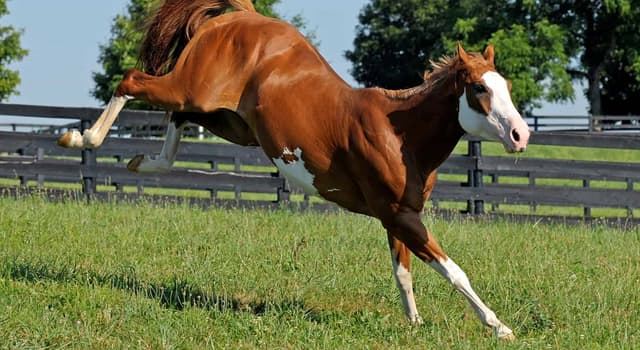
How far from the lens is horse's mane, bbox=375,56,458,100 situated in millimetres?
5870

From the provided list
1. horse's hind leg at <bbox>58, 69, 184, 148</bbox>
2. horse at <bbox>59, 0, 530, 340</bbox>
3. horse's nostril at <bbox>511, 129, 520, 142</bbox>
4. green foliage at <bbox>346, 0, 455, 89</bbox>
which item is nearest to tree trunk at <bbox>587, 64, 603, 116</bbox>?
green foliage at <bbox>346, 0, 455, 89</bbox>

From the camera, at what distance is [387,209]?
5.83 metres

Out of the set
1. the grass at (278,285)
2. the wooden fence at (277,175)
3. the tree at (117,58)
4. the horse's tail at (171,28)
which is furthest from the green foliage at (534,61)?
the horse's tail at (171,28)

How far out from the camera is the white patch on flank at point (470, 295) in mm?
5676

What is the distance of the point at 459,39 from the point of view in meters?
49.1

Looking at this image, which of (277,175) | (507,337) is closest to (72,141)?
(507,337)

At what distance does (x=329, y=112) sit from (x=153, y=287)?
1.83 metres

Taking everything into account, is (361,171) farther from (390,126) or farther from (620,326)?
(620,326)

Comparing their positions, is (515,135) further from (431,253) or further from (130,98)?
(130,98)

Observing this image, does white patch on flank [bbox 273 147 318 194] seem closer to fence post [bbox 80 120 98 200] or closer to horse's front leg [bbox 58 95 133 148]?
horse's front leg [bbox 58 95 133 148]

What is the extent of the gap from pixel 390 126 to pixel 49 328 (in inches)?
91.5

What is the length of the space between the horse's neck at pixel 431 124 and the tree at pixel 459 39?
34.6 m

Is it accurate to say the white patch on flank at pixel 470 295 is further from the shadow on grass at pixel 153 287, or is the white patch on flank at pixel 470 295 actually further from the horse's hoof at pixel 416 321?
the shadow on grass at pixel 153 287

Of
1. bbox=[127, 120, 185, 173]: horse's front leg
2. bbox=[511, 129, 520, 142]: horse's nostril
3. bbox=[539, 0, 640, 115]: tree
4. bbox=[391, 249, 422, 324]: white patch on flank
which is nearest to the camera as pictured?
bbox=[511, 129, 520, 142]: horse's nostril
